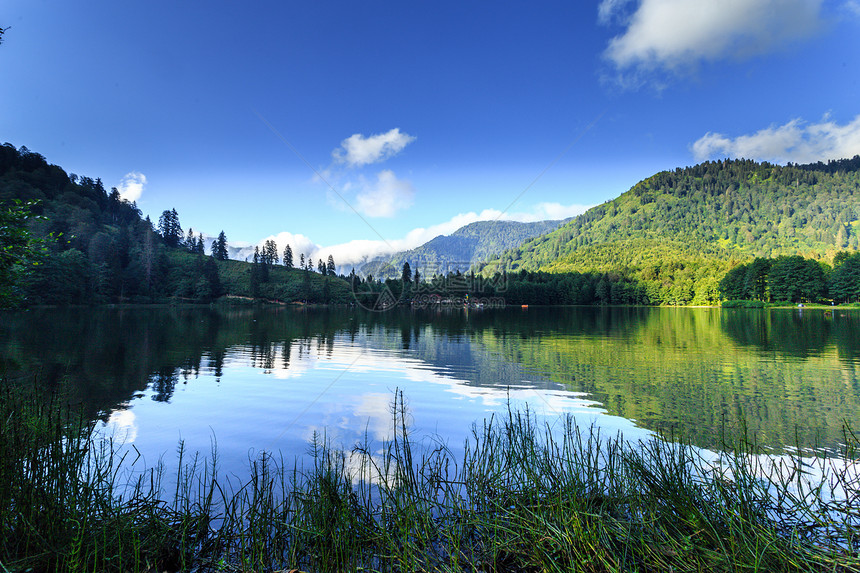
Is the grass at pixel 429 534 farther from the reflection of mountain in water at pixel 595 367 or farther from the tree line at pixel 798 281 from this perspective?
the tree line at pixel 798 281

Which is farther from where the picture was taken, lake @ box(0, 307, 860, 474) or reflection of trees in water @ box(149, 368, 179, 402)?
reflection of trees in water @ box(149, 368, 179, 402)

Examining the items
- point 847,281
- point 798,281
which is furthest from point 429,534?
point 798,281

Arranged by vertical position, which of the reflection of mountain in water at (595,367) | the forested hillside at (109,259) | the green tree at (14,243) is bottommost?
the reflection of mountain in water at (595,367)

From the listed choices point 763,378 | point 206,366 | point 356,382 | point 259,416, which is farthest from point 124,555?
point 763,378

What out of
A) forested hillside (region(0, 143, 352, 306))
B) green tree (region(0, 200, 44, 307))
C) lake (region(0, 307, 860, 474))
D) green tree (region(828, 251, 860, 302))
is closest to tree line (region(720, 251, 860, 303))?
green tree (region(828, 251, 860, 302))

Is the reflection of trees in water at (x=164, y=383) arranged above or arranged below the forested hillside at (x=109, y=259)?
below

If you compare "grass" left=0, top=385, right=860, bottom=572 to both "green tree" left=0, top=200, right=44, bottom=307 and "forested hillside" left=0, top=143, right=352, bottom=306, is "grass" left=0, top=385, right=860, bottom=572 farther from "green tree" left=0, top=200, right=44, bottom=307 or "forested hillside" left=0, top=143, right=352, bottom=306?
"forested hillside" left=0, top=143, right=352, bottom=306

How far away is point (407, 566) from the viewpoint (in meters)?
4.27

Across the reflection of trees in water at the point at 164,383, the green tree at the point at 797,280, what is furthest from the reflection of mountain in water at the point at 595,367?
the green tree at the point at 797,280

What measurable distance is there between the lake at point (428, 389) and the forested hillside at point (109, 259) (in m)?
60.4

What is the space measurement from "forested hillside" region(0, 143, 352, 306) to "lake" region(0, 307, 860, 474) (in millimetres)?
60367

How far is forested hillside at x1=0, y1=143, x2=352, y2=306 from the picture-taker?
304 ft

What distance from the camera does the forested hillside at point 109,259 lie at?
92.8 meters

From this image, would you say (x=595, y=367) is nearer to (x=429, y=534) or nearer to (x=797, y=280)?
(x=429, y=534)
